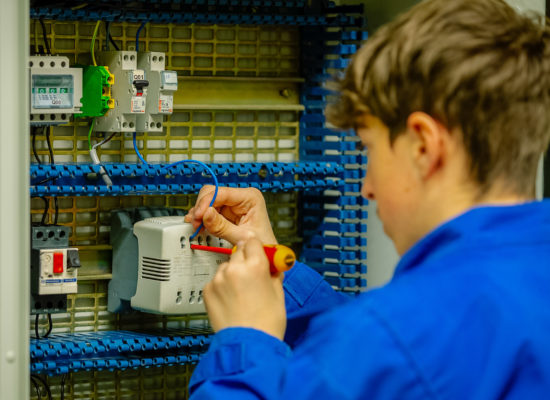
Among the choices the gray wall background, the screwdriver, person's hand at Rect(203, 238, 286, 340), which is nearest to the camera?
person's hand at Rect(203, 238, 286, 340)

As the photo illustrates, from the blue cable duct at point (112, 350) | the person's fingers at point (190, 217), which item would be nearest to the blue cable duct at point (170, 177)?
the person's fingers at point (190, 217)

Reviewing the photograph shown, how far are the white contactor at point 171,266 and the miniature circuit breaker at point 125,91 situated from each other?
27cm

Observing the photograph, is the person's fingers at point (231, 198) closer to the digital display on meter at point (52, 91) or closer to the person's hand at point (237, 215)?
the person's hand at point (237, 215)

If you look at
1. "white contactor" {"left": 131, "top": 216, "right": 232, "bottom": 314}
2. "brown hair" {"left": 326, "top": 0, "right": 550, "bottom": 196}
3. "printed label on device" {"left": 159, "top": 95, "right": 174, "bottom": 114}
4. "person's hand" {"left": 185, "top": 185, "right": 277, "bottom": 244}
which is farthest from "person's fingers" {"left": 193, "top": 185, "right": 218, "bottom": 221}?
"brown hair" {"left": 326, "top": 0, "right": 550, "bottom": 196}

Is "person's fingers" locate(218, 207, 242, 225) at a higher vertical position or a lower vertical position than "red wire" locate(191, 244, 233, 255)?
higher

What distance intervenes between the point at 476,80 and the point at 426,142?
9cm

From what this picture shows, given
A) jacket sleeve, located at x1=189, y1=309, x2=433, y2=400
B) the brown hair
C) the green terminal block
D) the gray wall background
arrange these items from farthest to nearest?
the gray wall background → the green terminal block → the brown hair → jacket sleeve, located at x1=189, y1=309, x2=433, y2=400

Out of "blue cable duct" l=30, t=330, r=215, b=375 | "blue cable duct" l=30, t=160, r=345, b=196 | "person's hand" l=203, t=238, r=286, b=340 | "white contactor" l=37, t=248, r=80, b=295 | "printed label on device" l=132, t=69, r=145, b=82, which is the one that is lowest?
"blue cable duct" l=30, t=330, r=215, b=375

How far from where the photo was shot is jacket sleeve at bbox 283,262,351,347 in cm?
186

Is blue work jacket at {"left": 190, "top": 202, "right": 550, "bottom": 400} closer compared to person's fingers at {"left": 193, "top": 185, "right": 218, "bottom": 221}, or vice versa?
blue work jacket at {"left": 190, "top": 202, "right": 550, "bottom": 400}

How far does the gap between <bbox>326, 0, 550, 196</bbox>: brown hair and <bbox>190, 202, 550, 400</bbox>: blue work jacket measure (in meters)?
0.13

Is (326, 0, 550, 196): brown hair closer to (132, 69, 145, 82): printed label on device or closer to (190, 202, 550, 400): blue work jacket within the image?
(190, 202, 550, 400): blue work jacket

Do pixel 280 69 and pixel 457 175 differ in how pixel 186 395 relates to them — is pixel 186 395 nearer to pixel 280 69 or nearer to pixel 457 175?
pixel 280 69

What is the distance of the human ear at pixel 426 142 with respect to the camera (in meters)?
0.99
